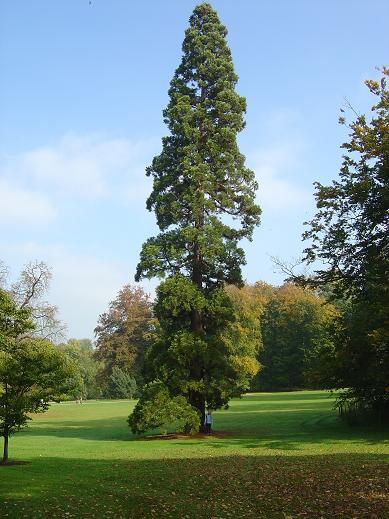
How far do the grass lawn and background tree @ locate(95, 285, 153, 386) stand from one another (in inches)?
2053

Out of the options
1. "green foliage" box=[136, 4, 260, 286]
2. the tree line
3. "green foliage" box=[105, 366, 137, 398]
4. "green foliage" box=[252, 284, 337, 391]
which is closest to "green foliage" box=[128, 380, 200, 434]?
the tree line

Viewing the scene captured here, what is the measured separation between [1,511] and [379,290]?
14.2m

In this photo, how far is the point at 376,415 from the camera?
25.9 m

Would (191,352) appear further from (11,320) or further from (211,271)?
(11,320)

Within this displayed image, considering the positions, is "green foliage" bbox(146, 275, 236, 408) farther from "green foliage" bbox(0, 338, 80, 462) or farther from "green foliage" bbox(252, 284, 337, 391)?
"green foliage" bbox(252, 284, 337, 391)

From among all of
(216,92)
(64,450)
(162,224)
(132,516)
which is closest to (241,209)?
(162,224)

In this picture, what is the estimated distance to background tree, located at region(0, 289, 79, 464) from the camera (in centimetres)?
1633

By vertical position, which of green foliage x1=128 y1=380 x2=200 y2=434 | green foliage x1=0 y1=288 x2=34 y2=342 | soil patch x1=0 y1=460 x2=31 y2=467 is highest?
green foliage x1=0 y1=288 x2=34 y2=342

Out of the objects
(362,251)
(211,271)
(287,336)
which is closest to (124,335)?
(287,336)

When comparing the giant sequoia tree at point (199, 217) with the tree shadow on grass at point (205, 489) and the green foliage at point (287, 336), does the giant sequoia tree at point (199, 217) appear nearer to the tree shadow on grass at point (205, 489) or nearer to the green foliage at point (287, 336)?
the tree shadow on grass at point (205, 489)

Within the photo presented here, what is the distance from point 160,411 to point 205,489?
1278 cm

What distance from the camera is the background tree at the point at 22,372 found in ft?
53.6

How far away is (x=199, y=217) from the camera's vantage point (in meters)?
26.8

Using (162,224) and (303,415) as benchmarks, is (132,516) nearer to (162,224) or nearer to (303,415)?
(162,224)
